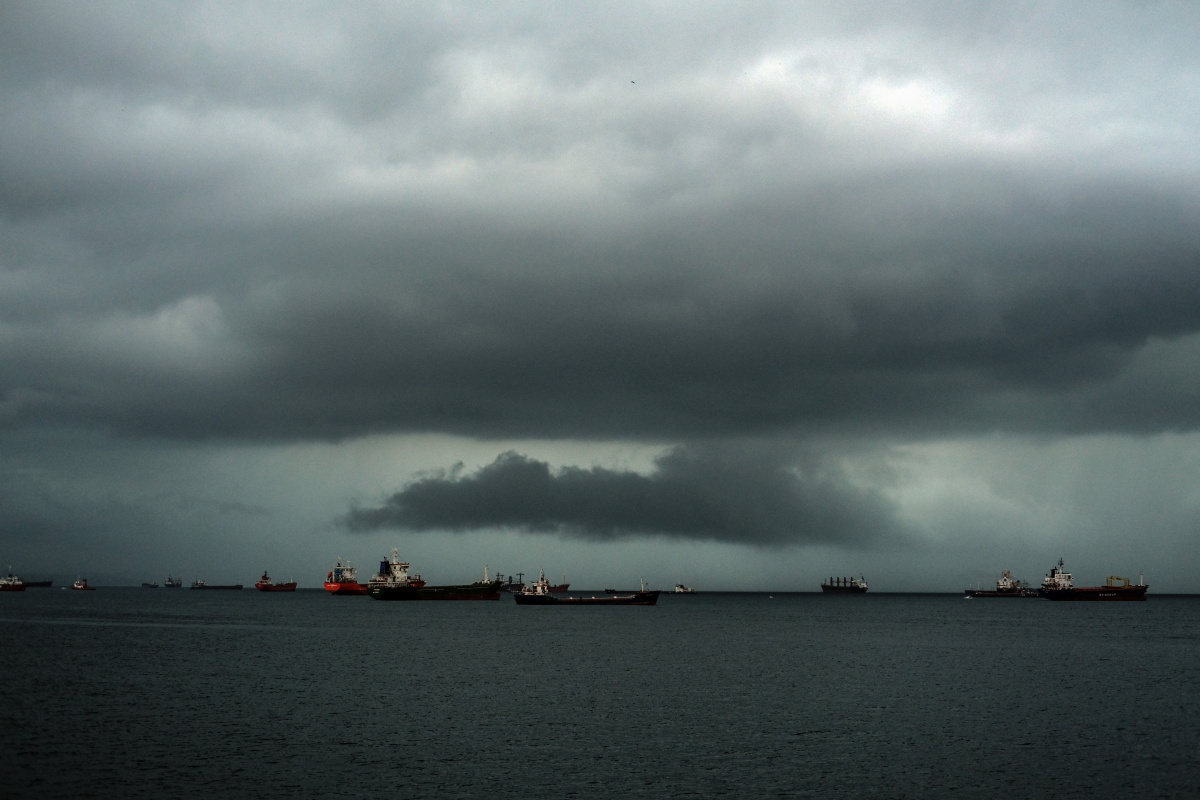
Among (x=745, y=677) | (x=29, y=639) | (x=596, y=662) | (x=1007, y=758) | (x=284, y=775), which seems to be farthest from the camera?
(x=29, y=639)

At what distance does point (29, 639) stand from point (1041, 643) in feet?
505

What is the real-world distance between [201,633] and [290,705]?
95998mm

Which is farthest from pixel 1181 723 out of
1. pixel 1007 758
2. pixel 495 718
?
pixel 495 718

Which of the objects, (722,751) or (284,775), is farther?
(722,751)

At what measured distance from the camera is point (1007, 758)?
59219mm

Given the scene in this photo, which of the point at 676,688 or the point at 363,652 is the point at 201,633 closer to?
the point at 363,652

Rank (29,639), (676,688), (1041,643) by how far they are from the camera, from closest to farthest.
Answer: (676,688)
(29,639)
(1041,643)

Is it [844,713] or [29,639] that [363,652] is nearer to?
[29,639]

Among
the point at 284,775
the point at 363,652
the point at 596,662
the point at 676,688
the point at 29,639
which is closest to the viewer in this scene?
the point at 284,775

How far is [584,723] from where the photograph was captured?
232ft

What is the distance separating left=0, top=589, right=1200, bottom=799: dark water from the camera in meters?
51.4

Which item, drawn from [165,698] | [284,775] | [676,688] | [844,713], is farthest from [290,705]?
[844,713]

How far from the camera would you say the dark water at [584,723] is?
5144cm

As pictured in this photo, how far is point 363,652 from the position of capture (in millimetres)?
127500
